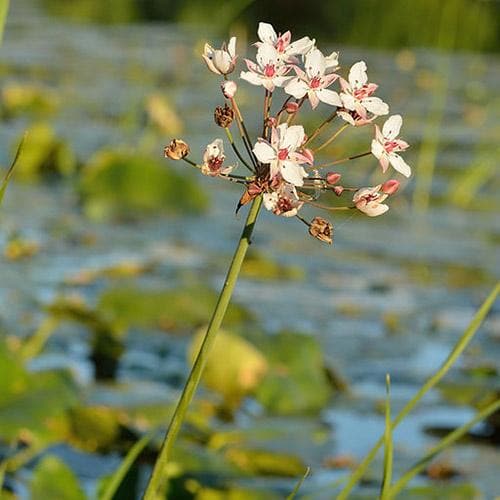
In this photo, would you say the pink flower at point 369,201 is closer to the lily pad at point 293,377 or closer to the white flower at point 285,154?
the white flower at point 285,154

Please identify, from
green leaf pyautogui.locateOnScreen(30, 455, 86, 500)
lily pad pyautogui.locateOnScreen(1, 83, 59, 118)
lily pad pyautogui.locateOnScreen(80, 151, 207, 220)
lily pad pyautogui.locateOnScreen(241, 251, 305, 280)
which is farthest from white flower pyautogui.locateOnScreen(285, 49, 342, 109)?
lily pad pyautogui.locateOnScreen(1, 83, 59, 118)

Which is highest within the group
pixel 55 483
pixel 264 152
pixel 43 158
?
pixel 43 158

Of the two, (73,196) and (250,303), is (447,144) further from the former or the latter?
(250,303)

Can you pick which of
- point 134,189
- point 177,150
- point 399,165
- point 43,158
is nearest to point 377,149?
point 399,165

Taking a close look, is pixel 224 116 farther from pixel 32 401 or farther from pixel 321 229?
pixel 32 401

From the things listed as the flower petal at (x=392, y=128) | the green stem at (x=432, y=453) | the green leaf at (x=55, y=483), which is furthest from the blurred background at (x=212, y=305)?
the flower petal at (x=392, y=128)

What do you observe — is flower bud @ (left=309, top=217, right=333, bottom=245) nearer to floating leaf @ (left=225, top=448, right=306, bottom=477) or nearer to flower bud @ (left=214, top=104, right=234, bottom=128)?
flower bud @ (left=214, top=104, right=234, bottom=128)

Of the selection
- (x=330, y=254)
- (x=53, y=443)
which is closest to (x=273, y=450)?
(x=53, y=443)

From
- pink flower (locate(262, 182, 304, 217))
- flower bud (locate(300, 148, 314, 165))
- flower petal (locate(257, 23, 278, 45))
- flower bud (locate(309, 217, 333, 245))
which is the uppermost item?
flower petal (locate(257, 23, 278, 45))
